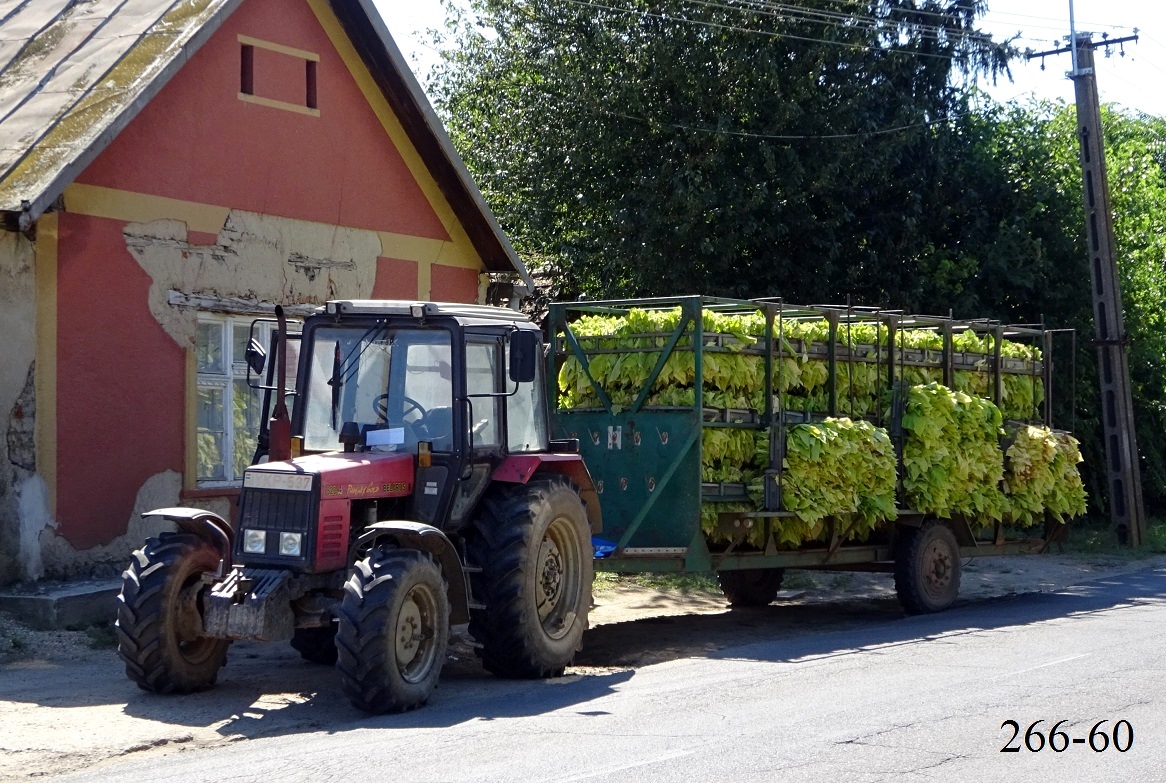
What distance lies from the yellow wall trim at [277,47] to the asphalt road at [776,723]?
781 cm

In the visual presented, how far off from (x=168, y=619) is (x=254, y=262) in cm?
646

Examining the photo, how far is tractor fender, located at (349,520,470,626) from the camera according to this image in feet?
26.9

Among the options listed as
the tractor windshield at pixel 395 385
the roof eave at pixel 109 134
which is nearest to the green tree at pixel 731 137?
the roof eave at pixel 109 134

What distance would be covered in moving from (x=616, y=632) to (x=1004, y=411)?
216 inches

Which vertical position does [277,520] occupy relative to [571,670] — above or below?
above

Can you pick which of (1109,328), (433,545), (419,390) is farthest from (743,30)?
(433,545)

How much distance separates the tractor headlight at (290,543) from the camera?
8.25m

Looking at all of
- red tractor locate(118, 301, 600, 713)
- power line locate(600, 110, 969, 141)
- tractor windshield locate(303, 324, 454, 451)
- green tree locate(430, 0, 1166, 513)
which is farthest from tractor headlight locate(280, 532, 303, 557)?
power line locate(600, 110, 969, 141)

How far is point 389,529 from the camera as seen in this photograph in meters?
8.16

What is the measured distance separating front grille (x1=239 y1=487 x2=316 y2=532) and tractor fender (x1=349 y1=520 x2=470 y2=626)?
0.37m

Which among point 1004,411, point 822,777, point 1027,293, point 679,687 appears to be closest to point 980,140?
point 1027,293

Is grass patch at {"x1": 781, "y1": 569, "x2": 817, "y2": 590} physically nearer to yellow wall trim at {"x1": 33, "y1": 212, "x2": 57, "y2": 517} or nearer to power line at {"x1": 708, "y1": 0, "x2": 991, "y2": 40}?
yellow wall trim at {"x1": 33, "y1": 212, "x2": 57, "y2": 517}

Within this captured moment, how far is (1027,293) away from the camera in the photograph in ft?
76.8

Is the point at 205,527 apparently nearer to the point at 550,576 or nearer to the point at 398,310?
the point at 398,310
